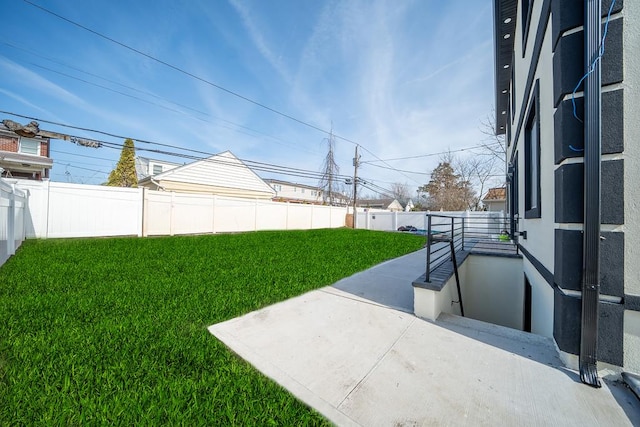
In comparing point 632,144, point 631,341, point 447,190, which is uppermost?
point 447,190

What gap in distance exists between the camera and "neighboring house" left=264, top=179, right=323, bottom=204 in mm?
33750

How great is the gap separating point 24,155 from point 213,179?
9.48 metres

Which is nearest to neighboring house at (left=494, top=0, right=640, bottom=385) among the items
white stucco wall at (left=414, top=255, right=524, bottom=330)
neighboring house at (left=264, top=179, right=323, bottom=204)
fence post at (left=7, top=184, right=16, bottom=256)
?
white stucco wall at (left=414, top=255, right=524, bottom=330)

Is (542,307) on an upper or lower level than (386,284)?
upper

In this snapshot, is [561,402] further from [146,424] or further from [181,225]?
[181,225]

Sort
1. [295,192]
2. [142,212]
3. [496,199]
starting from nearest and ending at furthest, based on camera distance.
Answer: [142,212], [496,199], [295,192]

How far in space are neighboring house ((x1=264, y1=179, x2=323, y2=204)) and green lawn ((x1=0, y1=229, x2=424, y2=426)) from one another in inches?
1134

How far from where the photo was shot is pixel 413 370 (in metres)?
1.82

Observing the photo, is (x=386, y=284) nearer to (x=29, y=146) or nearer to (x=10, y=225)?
(x=10, y=225)

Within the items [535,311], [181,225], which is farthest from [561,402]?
[181,225]

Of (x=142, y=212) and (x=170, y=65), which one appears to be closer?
(x=170, y=65)

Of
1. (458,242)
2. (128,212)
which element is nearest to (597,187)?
(458,242)

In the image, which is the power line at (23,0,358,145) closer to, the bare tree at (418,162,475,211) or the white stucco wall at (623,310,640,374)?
the white stucco wall at (623,310,640,374)

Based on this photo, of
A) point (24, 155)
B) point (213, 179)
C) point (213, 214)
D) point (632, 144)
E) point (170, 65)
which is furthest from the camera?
point (213, 179)
